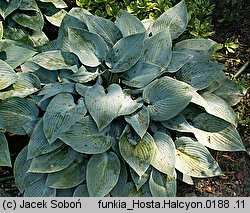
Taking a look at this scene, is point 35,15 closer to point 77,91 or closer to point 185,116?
point 77,91

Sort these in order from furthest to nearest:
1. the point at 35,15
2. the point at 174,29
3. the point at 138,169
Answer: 1. the point at 35,15
2. the point at 174,29
3. the point at 138,169

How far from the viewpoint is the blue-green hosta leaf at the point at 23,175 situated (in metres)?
3.39

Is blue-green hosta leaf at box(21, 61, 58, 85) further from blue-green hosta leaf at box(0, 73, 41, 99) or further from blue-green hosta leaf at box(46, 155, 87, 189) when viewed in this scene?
blue-green hosta leaf at box(46, 155, 87, 189)

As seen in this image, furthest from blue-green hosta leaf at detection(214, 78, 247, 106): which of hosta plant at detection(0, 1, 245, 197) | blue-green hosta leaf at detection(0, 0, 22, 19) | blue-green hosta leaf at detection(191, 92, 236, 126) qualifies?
blue-green hosta leaf at detection(0, 0, 22, 19)

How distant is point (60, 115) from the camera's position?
321cm

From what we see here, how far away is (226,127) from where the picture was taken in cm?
345

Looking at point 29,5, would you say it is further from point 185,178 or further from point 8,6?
point 185,178

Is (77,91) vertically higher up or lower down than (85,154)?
higher up

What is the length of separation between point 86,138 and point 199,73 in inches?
37.1

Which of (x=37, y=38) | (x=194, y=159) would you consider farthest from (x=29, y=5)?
(x=194, y=159)

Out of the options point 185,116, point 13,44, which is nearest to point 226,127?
point 185,116

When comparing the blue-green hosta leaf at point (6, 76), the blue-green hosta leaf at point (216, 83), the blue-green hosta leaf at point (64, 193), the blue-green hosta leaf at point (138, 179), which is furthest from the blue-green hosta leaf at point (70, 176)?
the blue-green hosta leaf at point (216, 83)

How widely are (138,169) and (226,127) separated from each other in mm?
742

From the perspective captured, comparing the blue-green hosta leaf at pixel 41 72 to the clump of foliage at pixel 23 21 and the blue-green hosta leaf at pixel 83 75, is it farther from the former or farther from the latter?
the clump of foliage at pixel 23 21
